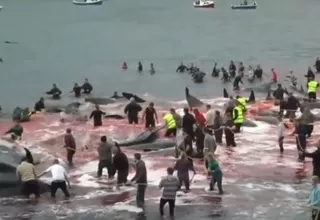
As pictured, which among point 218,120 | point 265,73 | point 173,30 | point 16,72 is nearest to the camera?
point 218,120

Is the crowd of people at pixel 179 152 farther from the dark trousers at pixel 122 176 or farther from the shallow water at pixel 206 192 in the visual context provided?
the shallow water at pixel 206 192

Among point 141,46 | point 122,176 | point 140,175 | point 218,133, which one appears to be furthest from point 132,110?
point 141,46

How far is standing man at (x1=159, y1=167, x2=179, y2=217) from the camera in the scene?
23.2 metres

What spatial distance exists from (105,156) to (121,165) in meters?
1.86

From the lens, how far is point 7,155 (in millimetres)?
29500

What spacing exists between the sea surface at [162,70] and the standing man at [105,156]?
790 mm

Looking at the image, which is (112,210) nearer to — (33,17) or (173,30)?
(173,30)

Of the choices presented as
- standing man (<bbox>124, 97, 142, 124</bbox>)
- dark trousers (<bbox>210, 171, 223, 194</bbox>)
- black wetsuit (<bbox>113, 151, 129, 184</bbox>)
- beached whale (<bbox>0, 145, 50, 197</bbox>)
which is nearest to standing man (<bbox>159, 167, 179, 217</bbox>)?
dark trousers (<bbox>210, 171, 223, 194</bbox>)

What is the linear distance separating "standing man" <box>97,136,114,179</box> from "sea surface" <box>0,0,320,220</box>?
2.59 feet

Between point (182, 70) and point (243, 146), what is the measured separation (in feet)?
180

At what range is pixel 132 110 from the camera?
4241 centimetres

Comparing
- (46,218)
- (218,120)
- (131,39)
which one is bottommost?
(46,218)

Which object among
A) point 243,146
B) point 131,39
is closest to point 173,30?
point 131,39

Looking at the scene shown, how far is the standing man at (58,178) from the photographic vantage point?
83.5ft
